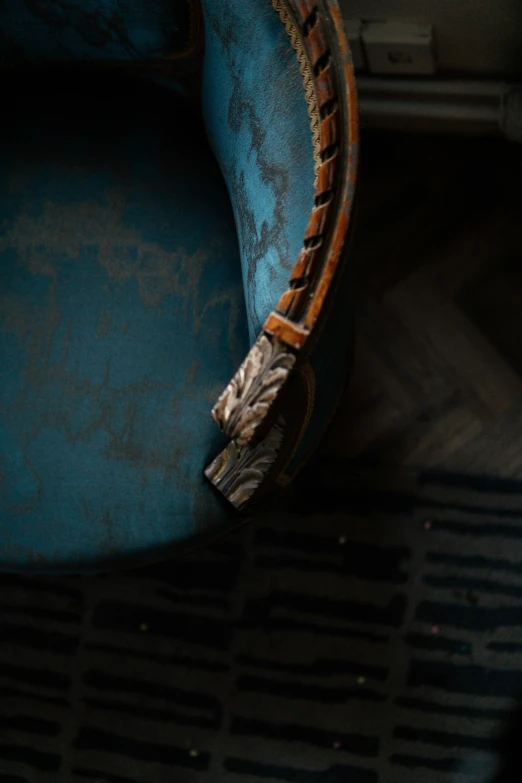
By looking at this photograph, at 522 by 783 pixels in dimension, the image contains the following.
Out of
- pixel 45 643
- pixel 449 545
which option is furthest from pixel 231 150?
pixel 45 643

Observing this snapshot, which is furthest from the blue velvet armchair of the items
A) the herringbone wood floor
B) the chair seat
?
the herringbone wood floor

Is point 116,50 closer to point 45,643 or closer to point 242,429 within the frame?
point 242,429

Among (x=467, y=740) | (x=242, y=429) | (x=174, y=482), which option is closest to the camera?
(x=242, y=429)

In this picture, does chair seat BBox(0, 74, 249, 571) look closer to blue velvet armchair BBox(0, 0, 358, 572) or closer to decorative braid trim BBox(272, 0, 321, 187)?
blue velvet armchair BBox(0, 0, 358, 572)

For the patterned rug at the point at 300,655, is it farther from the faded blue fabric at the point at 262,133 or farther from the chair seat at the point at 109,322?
the faded blue fabric at the point at 262,133

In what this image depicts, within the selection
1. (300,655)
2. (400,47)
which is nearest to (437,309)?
(400,47)

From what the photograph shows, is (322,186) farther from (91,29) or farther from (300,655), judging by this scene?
(300,655)
